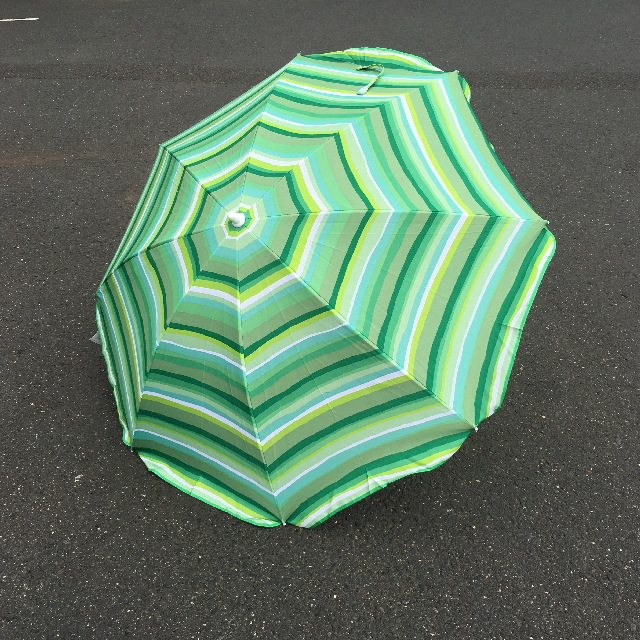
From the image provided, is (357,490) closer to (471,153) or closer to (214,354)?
(214,354)

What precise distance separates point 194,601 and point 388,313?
1.74 m

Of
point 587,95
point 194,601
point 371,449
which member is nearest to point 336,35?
point 587,95

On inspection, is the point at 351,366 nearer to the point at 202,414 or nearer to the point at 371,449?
the point at 371,449

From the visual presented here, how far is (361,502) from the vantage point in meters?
3.12

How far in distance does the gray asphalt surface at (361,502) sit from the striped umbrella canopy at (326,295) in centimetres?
48

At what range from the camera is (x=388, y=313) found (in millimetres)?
2393

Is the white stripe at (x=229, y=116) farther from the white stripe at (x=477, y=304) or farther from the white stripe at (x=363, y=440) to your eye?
the white stripe at (x=363, y=440)

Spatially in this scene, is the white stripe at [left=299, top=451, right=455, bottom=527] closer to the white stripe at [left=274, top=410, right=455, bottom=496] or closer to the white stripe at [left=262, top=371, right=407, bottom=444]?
the white stripe at [left=274, top=410, right=455, bottom=496]

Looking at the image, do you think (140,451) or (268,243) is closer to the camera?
(268,243)

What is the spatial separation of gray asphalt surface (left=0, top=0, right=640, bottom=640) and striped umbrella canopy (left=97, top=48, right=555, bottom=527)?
0.48 meters

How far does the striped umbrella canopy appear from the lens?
2.36 m

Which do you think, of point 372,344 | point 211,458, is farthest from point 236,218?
point 211,458

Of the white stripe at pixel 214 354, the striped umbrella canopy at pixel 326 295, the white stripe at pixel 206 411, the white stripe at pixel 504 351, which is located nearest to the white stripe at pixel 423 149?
the striped umbrella canopy at pixel 326 295

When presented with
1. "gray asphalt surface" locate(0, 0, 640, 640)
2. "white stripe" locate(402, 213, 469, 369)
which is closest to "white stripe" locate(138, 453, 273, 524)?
"gray asphalt surface" locate(0, 0, 640, 640)
